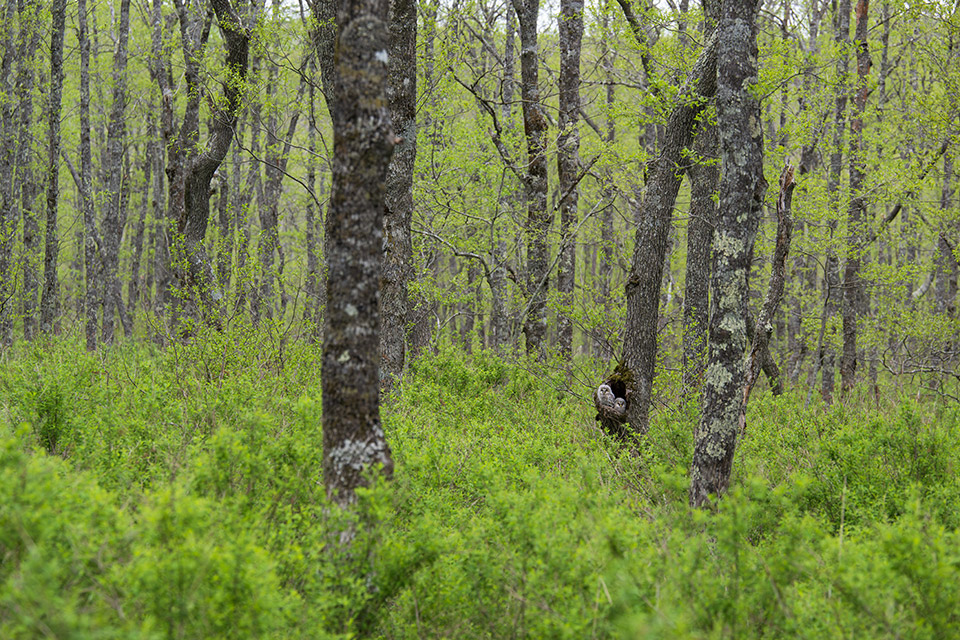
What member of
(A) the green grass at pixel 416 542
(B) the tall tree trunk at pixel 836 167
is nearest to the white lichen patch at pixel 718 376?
(A) the green grass at pixel 416 542

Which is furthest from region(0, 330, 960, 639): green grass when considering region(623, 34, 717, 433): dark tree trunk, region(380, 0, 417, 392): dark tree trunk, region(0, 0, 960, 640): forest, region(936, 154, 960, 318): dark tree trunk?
region(936, 154, 960, 318): dark tree trunk

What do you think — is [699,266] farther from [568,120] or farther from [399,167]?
[399,167]

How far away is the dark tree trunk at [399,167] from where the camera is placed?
24.6 ft

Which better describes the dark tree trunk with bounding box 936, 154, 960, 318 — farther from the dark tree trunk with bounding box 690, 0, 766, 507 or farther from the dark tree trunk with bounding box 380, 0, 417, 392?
the dark tree trunk with bounding box 380, 0, 417, 392

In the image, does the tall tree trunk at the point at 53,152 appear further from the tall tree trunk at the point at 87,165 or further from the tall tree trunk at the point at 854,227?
the tall tree trunk at the point at 854,227

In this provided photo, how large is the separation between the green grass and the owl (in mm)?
1868

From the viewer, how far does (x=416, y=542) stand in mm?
3496

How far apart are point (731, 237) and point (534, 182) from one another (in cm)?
684

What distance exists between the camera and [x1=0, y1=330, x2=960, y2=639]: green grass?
265cm

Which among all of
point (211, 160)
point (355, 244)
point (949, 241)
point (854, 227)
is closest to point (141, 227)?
point (211, 160)

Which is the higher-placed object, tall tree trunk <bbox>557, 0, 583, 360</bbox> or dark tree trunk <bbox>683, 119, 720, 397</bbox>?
tall tree trunk <bbox>557, 0, 583, 360</bbox>

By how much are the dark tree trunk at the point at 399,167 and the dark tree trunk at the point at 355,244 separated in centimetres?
380

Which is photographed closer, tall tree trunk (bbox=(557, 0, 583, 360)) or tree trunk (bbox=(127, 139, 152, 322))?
tall tree trunk (bbox=(557, 0, 583, 360))

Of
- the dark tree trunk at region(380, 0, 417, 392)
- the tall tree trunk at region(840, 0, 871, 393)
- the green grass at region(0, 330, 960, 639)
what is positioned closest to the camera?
the green grass at region(0, 330, 960, 639)
